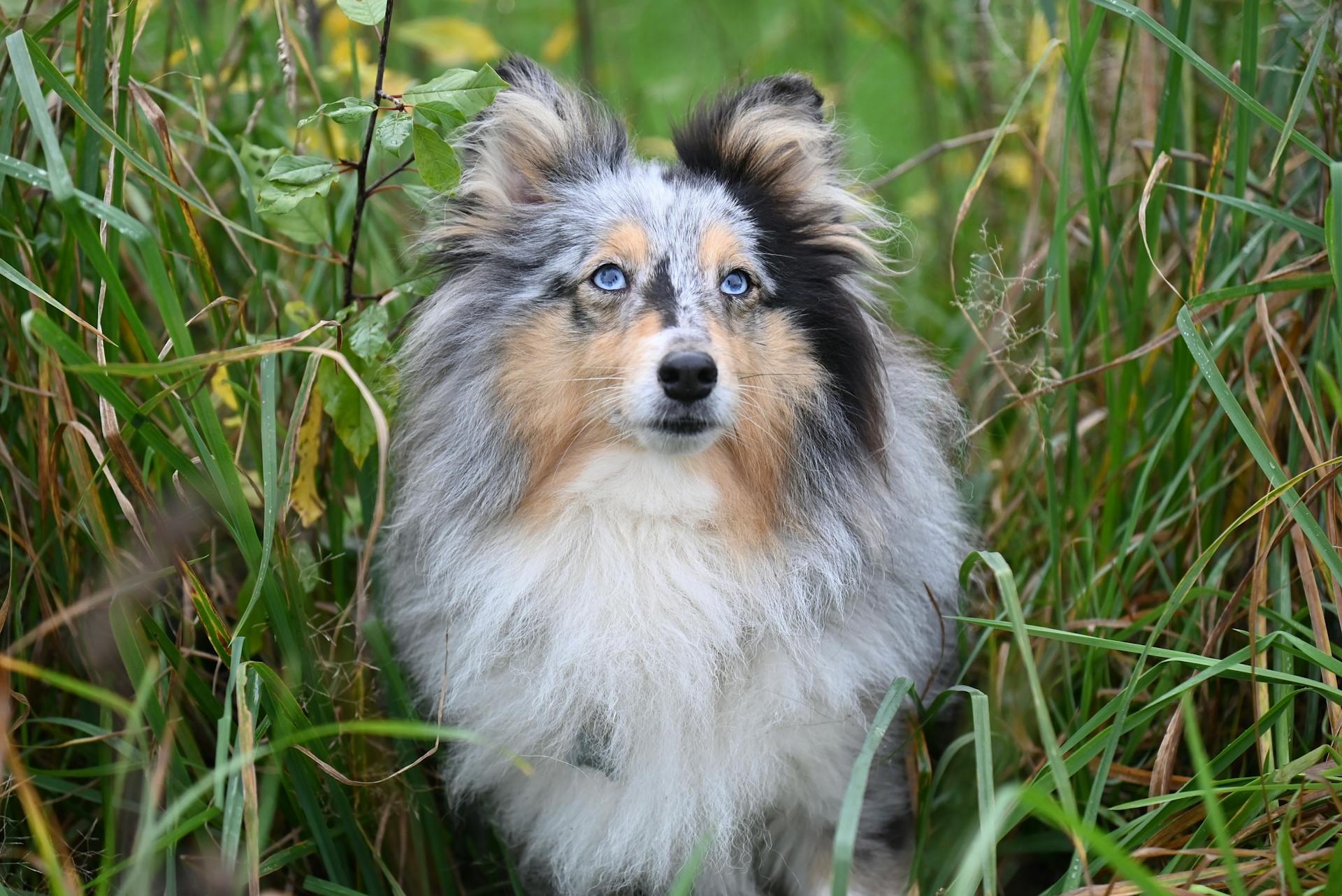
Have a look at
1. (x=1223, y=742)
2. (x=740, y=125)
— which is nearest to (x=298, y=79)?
(x=740, y=125)

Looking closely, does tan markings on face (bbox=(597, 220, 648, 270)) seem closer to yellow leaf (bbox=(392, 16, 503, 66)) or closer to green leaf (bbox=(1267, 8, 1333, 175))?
green leaf (bbox=(1267, 8, 1333, 175))

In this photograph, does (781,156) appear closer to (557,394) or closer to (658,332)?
(658,332)

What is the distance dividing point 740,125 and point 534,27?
232 inches

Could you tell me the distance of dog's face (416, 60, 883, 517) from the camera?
273 cm

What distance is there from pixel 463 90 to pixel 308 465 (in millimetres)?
1111

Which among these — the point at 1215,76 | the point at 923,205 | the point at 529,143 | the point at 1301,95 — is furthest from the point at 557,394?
the point at 923,205

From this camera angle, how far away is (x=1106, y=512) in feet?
11.5

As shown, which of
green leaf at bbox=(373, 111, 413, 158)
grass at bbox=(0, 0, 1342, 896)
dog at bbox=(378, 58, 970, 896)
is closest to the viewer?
grass at bbox=(0, 0, 1342, 896)

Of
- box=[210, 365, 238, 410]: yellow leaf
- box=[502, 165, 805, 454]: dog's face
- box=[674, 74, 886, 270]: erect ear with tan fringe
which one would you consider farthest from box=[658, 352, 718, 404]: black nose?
box=[210, 365, 238, 410]: yellow leaf

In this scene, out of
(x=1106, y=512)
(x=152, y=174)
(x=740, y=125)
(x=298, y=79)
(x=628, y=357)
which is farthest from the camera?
(x=298, y=79)

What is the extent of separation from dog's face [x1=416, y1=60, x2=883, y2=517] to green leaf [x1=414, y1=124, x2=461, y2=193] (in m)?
0.35

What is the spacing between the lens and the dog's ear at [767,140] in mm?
3031

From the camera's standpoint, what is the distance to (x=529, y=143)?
305 centimetres

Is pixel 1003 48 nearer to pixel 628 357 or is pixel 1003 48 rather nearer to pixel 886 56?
pixel 628 357
